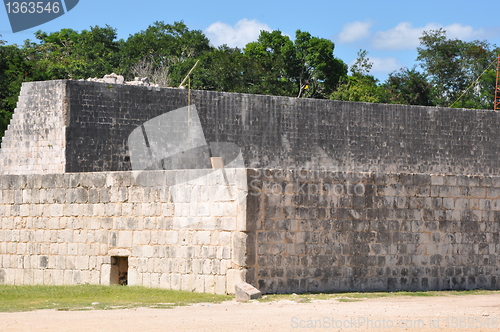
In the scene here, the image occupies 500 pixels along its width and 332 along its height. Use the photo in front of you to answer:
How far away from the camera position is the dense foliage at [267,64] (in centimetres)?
3472

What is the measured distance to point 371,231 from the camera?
11.6 m

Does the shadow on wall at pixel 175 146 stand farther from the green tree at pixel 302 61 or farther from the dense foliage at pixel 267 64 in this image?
the green tree at pixel 302 61

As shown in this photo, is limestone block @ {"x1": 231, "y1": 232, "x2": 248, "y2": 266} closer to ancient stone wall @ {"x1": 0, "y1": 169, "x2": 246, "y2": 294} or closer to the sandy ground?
A: ancient stone wall @ {"x1": 0, "y1": 169, "x2": 246, "y2": 294}

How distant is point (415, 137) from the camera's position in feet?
75.7

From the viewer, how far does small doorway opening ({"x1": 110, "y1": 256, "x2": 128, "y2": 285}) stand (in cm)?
1228

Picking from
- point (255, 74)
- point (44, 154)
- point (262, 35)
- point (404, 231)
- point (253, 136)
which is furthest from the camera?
point (262, 35)

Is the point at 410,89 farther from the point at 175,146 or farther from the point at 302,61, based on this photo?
the point at 175,146

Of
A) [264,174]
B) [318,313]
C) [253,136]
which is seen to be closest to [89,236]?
[264,174]

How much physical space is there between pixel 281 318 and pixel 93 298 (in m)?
3.38

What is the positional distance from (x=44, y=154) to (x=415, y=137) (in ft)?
35.1

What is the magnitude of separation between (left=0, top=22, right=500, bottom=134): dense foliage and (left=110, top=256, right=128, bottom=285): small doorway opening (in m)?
18.9

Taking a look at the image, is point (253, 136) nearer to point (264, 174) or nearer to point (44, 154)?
point (44, 154)

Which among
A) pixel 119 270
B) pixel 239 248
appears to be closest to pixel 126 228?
pixel 119 270

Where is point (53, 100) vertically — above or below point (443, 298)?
above
